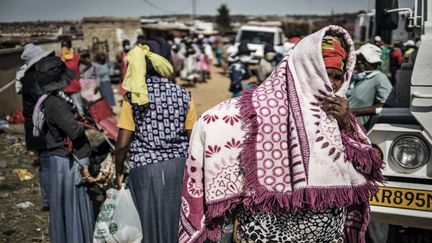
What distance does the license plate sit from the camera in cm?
291

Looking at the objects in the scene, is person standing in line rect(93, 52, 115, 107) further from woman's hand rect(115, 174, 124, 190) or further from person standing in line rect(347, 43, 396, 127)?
woman's hand rect(115, 174, 124, 190)

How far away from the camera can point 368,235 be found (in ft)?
12.9

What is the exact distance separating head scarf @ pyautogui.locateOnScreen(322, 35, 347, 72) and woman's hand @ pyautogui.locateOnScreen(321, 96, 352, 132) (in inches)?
5.9

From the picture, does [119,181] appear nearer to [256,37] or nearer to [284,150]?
[284,150]

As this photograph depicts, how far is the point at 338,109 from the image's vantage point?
184cm

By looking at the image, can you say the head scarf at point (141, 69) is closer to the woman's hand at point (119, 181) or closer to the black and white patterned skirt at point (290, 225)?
the woman's hand at point (119, 181)

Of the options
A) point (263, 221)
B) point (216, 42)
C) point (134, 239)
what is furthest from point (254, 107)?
point (216, 42)

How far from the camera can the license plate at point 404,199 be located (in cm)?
291

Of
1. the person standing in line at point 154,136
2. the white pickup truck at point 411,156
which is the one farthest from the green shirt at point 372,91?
the person standing in line at point 154,136

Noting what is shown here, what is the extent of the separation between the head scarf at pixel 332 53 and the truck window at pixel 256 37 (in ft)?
55.7

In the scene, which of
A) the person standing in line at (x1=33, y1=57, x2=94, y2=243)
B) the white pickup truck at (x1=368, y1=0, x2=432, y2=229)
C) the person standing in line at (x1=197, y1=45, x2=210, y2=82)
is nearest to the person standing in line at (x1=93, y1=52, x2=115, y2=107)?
the person standing in line at (x1=33, y1=57, x2=94, y2=243)

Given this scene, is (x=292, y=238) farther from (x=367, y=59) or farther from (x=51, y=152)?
(x=367, y=59)

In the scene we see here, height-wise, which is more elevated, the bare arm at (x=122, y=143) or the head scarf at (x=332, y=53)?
the head scarf at (x=332, y=53)

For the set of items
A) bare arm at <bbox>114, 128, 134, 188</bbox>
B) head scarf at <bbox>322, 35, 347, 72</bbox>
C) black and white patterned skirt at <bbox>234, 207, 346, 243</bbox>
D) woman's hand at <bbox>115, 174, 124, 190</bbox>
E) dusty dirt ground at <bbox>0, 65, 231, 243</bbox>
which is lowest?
dusty dirt ground at <bbox>0, 65, 231, 243</bbox>
